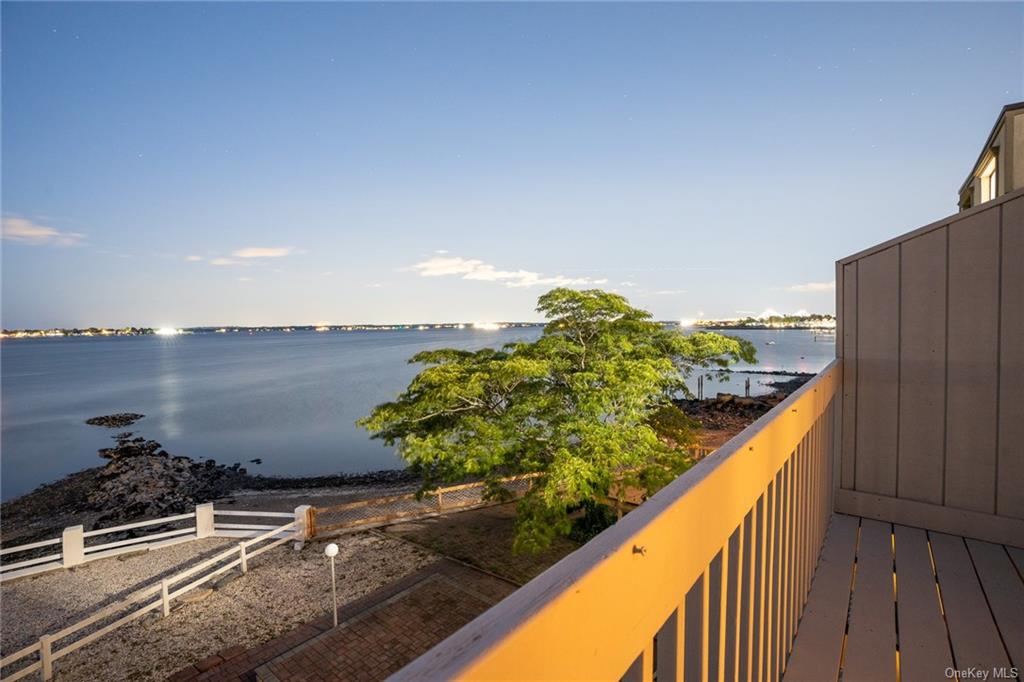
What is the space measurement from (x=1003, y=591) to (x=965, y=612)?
39 cm

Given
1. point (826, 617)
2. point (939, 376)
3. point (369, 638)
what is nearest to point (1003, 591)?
point (826, 617)

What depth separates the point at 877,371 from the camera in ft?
11.1

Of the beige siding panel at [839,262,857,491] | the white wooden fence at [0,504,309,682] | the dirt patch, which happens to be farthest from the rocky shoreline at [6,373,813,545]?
the beige siding panel at [839,262,857,491]

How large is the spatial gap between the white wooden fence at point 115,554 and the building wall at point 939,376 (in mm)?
9929

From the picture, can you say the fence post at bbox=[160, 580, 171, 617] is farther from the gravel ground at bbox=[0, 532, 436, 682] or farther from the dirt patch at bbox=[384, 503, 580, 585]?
the dirt patch at bbox=[384, 503, 580, 585]

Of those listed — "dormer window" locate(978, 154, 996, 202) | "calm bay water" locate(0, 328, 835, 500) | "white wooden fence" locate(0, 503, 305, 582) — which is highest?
"dormer window" locate(978, 154, 996, 202)

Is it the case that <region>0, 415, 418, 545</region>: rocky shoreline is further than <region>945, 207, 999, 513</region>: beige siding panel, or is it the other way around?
<region>0, 415, 418, 545</region>: rocky shoreline

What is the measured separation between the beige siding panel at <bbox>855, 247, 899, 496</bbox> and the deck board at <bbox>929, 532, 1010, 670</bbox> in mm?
549

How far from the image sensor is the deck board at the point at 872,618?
1877 mm

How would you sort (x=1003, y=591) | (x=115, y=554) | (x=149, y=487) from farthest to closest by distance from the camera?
1. (x=149, y=487)
2. (x=115, y=554)
3. (x=1003, y=591)

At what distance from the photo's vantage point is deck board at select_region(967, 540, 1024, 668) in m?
2.04

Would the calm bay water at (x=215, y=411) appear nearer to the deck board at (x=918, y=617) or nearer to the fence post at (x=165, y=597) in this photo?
the fence post at (x=165, y=597)

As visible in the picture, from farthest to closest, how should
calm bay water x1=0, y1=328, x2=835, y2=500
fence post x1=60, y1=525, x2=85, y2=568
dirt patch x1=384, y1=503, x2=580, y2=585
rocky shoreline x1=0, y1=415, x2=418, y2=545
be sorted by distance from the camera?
calm bay water x1=0, y1=328, x2=835, y2=500, rocky shoreline x1=0, y1=415, x2=418, y2=545, fence post x1=60, y1=525, x2=85, y2=568, dirt patch x1=384, y1=503, x2=580, y2=585

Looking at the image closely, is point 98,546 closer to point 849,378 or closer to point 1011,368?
point 849,378
